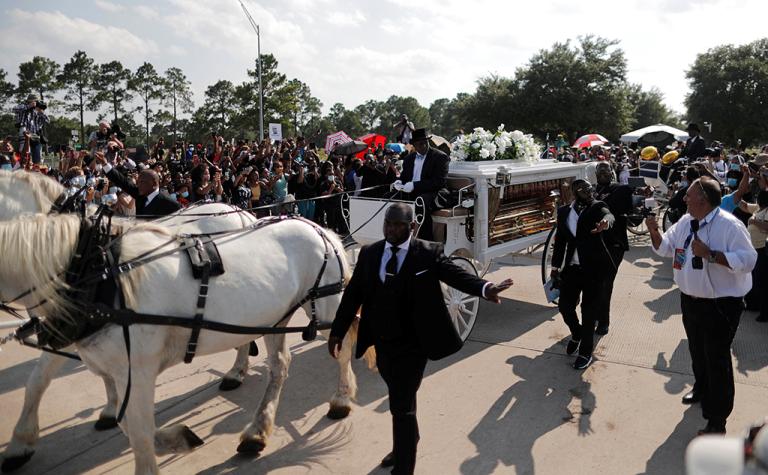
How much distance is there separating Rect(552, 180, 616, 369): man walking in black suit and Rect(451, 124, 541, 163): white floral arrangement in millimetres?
1841

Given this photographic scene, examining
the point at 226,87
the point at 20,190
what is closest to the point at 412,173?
the point at 20,190

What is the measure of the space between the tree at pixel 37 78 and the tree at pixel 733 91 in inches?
2078

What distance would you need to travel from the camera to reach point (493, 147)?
24.4 ft

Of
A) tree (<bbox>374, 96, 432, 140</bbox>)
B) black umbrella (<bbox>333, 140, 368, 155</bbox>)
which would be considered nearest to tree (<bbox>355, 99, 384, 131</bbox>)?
tree (<bbox>374, 96, 432, 140</bbox>)

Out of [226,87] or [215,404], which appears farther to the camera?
[226,87]

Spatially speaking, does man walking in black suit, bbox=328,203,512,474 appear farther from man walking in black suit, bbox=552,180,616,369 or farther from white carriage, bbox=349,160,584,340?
white carriage, bbox=349,160,584,340

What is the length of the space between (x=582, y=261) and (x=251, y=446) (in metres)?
3.57

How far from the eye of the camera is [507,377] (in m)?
5.36

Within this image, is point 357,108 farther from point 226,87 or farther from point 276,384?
point 276,384

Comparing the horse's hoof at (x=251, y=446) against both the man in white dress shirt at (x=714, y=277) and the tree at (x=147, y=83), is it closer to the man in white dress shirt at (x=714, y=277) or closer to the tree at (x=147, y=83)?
the man in white dress shirt at (x=714, y=277)

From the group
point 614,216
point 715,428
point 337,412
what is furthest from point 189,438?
point 614,216

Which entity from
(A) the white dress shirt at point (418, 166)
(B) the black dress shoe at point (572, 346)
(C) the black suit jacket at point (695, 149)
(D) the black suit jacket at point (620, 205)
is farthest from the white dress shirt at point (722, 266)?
(C) the black suit jacket at point (695, 149)

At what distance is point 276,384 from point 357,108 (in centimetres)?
11132

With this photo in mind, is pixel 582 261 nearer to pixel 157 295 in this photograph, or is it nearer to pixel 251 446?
pixel 251 446
